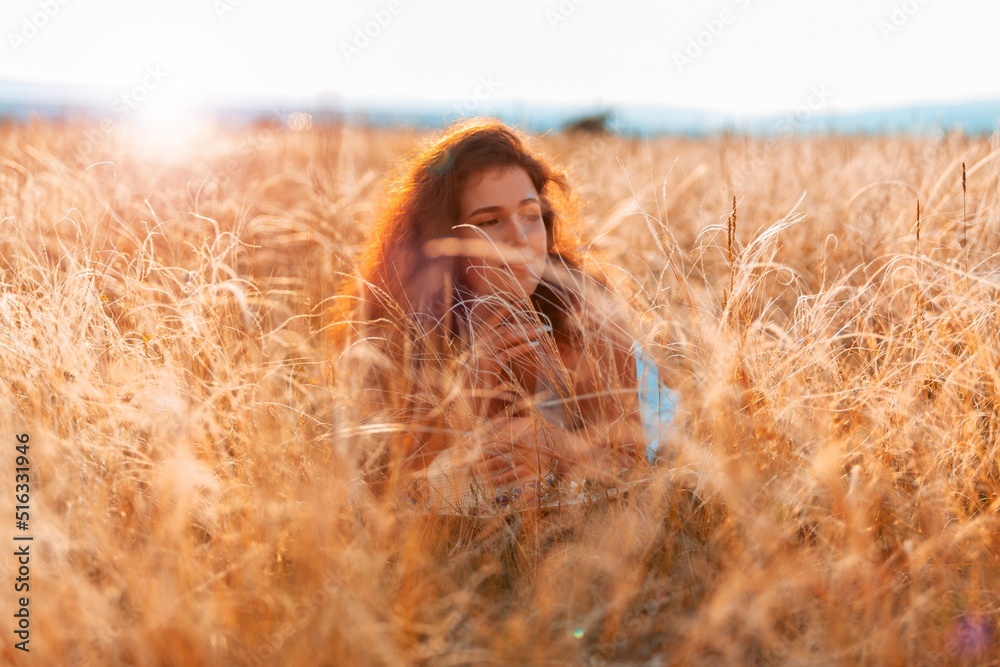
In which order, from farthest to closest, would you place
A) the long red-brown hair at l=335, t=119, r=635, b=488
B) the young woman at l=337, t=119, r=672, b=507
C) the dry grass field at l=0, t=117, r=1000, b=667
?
the long red-brown hair at l=335, t=119, r=635, b=488 → the young woman at l=337, t=119, r=672, b=507 → the dry grass field at l=0, t=117, r=1000, b=667

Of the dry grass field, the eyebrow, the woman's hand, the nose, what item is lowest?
the dry grass field

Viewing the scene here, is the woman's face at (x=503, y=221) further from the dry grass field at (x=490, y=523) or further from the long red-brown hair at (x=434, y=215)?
the dry grass field at (x=490, y=523)

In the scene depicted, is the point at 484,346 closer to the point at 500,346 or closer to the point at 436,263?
the point at 500,346

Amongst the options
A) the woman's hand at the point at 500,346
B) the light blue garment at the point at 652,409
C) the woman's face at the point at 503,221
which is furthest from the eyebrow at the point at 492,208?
the light blue garment at the point at 652,409

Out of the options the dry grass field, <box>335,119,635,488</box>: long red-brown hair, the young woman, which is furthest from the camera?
<box>335,119,635,488</box>: long red-brown hair

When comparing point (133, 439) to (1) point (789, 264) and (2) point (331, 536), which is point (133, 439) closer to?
(2) point (331, 536)


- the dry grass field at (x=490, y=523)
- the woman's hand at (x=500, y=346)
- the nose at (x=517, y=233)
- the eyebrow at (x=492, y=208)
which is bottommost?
the dry grass field at (x=490, y=523)

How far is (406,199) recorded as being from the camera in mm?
2494

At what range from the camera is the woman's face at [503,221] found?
223 centimetres

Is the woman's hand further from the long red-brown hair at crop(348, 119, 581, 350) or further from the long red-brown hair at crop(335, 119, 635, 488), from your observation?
the long red-brown hair at crop(348, 119, 581, 350)

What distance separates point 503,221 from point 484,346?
54cm

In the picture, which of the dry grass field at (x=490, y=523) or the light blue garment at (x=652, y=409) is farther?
the light blue garment at (x=652, y=409)

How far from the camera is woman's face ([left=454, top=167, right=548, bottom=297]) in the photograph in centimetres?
223

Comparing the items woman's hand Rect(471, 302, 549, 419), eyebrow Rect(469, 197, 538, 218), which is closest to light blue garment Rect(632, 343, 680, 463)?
woman's hand Rect(471, 302, 549, 419)
